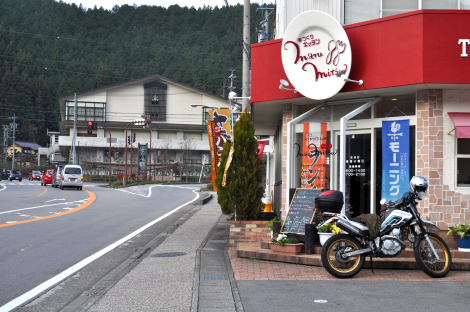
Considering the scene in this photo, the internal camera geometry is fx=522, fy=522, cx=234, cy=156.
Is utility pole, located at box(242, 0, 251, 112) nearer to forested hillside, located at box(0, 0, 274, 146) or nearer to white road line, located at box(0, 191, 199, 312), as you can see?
white road line, located at box(0, 191, 199, 312)

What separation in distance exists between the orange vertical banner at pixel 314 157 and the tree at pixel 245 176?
1039mm

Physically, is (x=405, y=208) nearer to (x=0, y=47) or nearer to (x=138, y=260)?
(x=138, y=260)

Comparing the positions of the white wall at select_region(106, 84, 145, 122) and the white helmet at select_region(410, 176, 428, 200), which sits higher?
the white wall at select_region(106, 84, 145, 122)

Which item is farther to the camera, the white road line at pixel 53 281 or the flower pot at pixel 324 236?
the flower pot at pixel 324 236

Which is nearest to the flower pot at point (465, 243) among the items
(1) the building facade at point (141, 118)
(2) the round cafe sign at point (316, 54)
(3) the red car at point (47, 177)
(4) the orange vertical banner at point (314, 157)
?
(4) the orange vertical banner at point (314, 157)

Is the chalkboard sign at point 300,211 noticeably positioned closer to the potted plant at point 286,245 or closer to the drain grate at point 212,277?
the potted plant at point 286,245

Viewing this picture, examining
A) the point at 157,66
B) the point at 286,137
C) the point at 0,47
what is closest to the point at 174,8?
the point at 157,66

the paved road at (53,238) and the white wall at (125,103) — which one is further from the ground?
the white wall at (125,103)

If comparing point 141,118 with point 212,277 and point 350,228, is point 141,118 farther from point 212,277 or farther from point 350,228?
point 350,228

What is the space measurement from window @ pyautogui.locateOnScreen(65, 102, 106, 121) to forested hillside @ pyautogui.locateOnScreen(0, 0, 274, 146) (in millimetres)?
20693

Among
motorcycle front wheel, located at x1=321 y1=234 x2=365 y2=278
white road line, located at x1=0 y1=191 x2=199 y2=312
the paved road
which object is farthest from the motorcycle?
white road line, located at x1=0 y1=191 x2=199 y2=312

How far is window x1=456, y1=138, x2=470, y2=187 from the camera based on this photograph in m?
9.57

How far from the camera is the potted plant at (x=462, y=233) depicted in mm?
8992

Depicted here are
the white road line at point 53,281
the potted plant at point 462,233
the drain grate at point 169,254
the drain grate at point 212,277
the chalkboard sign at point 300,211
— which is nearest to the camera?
the white road line at point 53,281
